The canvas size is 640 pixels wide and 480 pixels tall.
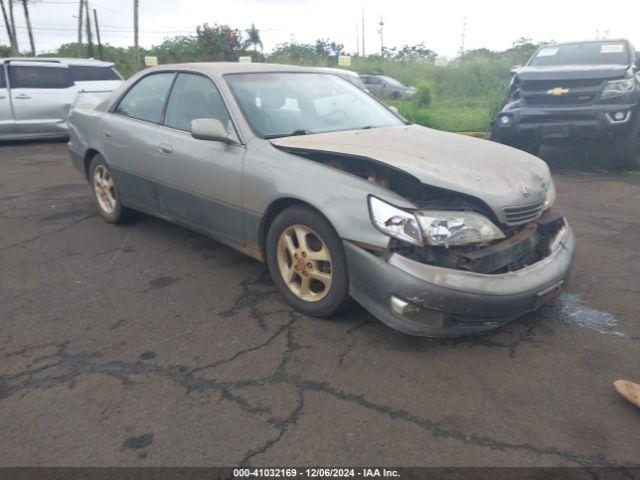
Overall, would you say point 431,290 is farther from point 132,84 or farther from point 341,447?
point 132,84

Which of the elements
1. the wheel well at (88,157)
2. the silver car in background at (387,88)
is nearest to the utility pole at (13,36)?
the silver car in background at (387,88)

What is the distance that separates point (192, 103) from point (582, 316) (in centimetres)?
307

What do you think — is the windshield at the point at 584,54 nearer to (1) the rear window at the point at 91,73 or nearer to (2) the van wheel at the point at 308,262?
(2) the van wheel at the point at 308,262

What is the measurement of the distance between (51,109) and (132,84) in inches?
260

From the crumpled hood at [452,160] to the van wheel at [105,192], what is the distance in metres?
2.18

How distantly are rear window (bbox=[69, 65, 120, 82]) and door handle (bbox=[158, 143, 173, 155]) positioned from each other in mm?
8033

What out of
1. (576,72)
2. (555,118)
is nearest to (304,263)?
(555,118)

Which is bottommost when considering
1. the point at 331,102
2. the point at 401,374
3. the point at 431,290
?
the point at 401,374

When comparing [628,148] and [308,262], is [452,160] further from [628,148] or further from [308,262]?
[628,148]

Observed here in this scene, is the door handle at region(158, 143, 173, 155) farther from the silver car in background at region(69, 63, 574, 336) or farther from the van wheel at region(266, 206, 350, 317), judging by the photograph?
the van wheel at region(266, 206, 350, 317)

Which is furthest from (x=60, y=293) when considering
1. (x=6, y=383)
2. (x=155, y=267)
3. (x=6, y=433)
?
(x=6, y=433)

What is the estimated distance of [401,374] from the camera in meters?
2.74

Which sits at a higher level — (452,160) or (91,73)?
(91,73)

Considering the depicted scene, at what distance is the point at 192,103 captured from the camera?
4125mm
